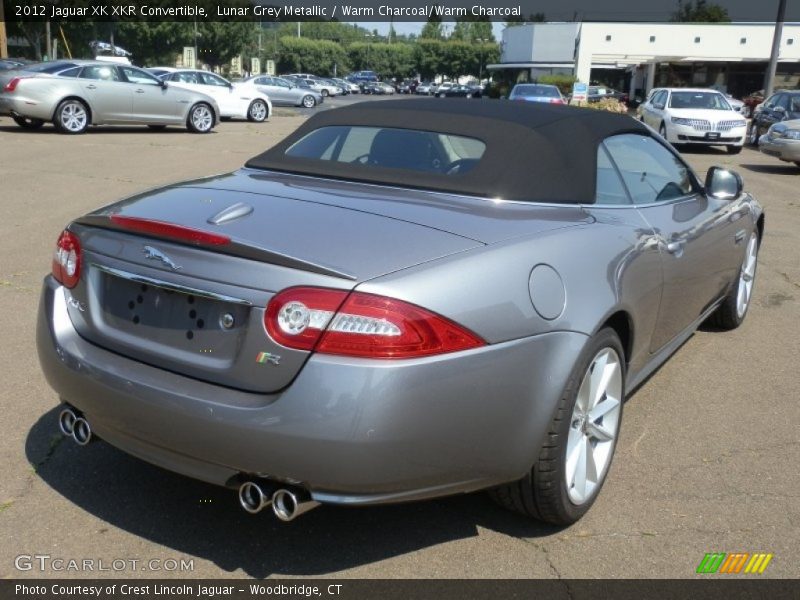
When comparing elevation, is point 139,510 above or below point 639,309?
below

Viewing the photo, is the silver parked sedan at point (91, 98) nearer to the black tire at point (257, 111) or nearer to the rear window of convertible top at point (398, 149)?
the black tire at point (257, 111)

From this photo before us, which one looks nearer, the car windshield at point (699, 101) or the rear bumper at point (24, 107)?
the rear bumper at point (24, 107)

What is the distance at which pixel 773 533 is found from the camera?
3.20 m

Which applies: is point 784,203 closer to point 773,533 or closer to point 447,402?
point 773,533

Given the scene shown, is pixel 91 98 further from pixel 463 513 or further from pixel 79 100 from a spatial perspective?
pixel 463 513

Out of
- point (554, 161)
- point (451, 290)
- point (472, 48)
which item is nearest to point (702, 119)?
point (554, 161)

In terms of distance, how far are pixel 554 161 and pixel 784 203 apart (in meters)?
10.0

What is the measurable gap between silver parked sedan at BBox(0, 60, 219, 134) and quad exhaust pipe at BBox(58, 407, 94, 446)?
1581 cm

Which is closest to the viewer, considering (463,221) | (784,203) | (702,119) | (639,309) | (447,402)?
(447,402)

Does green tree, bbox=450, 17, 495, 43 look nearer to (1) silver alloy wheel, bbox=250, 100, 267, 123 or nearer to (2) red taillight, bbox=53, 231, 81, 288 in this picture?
(1) silver alloy wheel, bbox=250, 100, 267, 123

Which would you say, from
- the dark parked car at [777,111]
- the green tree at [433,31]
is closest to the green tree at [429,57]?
the green tree at [433,31]

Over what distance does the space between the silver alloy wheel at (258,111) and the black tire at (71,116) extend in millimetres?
7313

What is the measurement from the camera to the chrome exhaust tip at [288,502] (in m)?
2.62

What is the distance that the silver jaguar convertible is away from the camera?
99.4 inches
